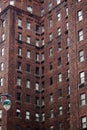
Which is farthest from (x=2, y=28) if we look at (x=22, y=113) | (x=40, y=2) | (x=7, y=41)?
(x=22, y=113)

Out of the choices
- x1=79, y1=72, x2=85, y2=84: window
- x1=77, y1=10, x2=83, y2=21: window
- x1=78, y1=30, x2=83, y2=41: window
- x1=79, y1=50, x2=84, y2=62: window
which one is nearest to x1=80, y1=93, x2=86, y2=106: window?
x1=79, y1=72, x2=85, y2=84: window

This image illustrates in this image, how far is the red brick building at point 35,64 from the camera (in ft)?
271

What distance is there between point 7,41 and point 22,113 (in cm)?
1595

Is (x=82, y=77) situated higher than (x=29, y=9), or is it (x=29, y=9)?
(x=29, y=9)

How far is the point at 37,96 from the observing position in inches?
3499

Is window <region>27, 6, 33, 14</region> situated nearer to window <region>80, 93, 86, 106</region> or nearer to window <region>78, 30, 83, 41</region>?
window <region>78, 30, 83, 41</region>

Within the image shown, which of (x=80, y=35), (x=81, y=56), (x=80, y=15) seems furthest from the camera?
(x=80, y=15)

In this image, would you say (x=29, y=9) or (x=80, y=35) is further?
(x=29, y=9)

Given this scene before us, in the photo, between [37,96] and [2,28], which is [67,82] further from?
[2,28]

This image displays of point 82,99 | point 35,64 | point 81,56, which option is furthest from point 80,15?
point 35,64

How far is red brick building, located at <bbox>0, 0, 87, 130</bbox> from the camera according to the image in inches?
3258

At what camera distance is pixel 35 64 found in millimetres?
91000

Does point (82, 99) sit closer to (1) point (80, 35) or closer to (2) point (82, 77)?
(2) point (82, 77)

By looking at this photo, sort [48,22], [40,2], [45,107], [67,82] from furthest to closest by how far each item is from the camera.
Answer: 1. [40,2]
2. [48,22]
3. [45,107]
4. [67,82]
